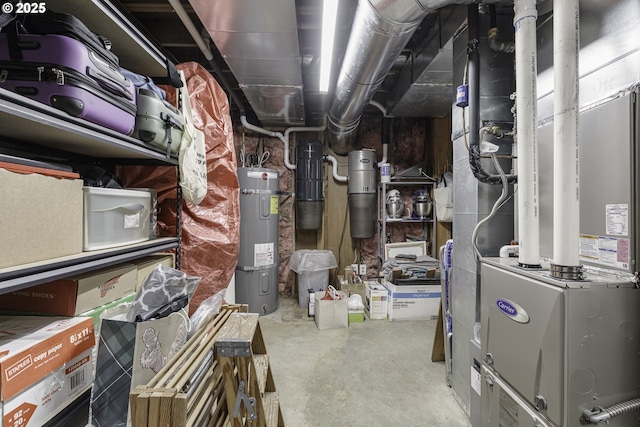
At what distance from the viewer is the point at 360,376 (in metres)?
2.27

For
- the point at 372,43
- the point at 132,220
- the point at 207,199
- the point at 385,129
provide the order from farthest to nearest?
the point at 385,129 → the point at 207,199 → the point at 372,43 → the point at 132,220

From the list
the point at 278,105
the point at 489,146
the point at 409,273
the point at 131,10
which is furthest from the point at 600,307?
the point at 131,10

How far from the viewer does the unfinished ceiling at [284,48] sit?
1699 mm

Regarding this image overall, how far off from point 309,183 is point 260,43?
211 cm

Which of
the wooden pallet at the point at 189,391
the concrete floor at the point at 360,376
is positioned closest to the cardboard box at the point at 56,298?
the wooden pallet at the point at 189,391

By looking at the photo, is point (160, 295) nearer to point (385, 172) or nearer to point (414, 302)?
point (414, 302)

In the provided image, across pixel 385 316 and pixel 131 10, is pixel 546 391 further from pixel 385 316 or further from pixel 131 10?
pixel 131 10

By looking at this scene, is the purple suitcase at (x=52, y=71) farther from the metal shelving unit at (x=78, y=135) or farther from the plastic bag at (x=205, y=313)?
the plastic bag at (x=205, y=313)

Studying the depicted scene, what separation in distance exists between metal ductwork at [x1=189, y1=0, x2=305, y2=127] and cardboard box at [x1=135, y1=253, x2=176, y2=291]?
1.40 m

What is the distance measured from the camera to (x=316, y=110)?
400 cm

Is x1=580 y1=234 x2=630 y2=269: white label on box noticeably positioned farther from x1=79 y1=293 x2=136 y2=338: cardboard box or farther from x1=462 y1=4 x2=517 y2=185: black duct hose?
x1=79 y1=293 x2=136 y2=338: cardboard box

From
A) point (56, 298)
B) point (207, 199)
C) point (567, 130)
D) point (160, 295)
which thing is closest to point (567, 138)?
point (567, 130)

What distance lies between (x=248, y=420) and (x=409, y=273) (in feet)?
8.80

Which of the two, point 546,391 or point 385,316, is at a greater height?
point 546,391
